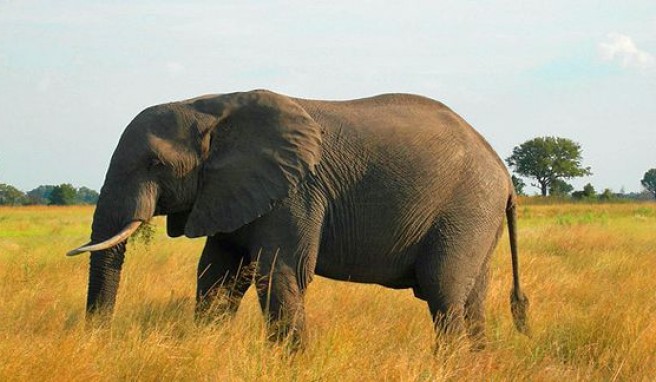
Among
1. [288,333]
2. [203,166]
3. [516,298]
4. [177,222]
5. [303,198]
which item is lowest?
[288,333]

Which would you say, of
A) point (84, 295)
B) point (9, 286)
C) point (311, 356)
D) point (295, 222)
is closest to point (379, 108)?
point (295, 222)

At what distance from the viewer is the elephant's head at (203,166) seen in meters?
6.12

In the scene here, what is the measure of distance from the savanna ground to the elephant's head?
1.90 ft

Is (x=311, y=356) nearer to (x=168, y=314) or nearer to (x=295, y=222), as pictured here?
(x=295, y=222)

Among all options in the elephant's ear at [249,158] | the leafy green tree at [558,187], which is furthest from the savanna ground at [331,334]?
the leafy green tree at [558,187]

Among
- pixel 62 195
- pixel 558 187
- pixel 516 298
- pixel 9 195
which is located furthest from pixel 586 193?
pixel 516 298

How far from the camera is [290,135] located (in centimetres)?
636

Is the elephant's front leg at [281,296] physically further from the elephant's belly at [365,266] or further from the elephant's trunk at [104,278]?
the elephant's trunk at [104,278]

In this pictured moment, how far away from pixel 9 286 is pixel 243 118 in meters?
3.86

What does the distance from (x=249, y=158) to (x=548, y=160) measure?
233 feet

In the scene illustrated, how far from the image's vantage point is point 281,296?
6141 mm

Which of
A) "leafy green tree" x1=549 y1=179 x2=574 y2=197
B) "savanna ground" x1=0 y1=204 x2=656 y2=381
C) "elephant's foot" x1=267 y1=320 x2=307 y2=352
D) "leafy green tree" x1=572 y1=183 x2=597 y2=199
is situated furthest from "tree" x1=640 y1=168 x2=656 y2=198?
"elephant's foot" x1=267 y1=320 x2=307 y2=352

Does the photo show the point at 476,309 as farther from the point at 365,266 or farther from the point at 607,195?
the point at 607,195

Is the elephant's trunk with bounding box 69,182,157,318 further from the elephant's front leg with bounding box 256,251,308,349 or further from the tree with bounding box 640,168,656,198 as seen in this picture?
the tree with bounding box 640,168,656,198
